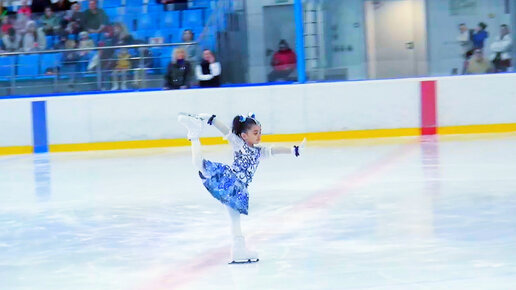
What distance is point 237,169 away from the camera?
601 centimetres

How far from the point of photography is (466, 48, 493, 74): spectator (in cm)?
1420

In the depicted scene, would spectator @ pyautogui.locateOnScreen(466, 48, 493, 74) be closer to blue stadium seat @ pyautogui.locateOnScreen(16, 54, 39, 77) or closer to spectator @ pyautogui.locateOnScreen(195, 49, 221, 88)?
spectator @ pyautogui.locateOnScreen(195, 49, 221, 88)

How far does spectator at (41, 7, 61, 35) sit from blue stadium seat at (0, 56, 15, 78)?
734 millimetres

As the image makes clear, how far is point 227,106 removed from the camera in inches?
569

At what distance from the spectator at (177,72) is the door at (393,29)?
2.72m

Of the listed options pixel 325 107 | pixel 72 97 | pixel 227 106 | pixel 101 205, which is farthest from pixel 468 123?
pixel 101 205

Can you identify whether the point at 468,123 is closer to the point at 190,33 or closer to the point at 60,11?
the point at 190,33

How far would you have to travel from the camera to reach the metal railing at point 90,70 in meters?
14.6

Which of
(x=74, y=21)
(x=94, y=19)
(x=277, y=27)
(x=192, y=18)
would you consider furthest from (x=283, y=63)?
(x=74, y=21)

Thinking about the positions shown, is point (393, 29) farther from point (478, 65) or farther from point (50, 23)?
point (50, 23)

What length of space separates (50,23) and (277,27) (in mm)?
3670

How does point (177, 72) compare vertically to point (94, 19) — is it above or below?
below

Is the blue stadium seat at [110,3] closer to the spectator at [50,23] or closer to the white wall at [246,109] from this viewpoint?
the spectator at [50,23]

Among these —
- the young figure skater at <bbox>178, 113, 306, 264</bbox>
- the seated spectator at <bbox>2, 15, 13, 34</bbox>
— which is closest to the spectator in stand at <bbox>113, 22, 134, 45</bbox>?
the seated spectator at <bbox>2, 15, 13, 34</bbox>
